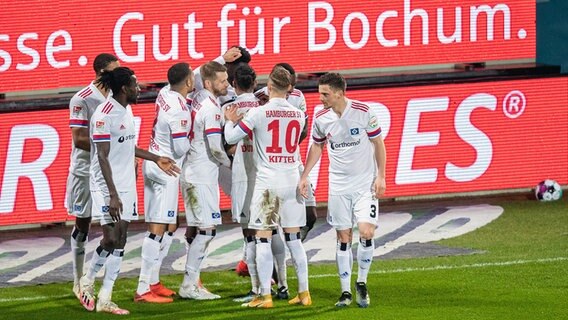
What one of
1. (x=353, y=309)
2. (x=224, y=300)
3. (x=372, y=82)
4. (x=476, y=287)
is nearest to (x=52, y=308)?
(x=224, y=300)

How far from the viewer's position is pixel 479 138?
17844 mm

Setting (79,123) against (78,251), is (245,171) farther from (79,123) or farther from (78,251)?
(78,251)

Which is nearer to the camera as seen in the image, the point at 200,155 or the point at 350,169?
the point at 350,169

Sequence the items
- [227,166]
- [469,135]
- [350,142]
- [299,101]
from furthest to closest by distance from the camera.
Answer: [469,135] < [299,101] < [227,166] < [350,142]

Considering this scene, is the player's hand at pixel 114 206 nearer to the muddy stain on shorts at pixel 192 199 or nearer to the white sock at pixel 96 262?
the white sock at pixel 96 262

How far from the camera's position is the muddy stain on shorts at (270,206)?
12.0 meters

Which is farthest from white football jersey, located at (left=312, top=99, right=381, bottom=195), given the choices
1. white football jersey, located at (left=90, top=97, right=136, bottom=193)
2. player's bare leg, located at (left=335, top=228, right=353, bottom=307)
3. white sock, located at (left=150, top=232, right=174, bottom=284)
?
white sock, located at (left=150, top=232, right=174, bottom=284)

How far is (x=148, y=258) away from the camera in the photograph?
41.1 feet

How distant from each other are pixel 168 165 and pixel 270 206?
1.02 meters

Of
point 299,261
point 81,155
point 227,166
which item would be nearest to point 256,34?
point 227,166

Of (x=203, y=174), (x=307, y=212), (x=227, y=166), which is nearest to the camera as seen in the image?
(x=203, y=174)

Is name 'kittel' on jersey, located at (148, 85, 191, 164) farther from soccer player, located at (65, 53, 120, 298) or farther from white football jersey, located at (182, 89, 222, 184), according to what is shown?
soccer player, located at (65, 53, 120, 298)

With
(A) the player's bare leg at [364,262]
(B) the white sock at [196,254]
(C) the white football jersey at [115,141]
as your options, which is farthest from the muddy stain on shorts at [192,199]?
(A) the player's bare leg at [364,262]

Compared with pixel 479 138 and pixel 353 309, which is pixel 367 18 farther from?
pixel 353 309
